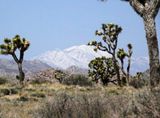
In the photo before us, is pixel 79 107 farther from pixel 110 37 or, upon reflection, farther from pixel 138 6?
pixel 110 37

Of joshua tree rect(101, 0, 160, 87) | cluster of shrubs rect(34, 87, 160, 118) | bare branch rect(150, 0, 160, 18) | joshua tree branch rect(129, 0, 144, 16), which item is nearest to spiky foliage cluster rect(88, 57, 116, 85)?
joshua tree branch rect(129, 0, 144, 16)

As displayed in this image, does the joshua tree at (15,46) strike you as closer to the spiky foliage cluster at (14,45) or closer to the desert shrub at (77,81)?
the spiky foliage cluster at (14,45)

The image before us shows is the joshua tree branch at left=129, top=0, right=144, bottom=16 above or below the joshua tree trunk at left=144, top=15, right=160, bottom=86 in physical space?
above

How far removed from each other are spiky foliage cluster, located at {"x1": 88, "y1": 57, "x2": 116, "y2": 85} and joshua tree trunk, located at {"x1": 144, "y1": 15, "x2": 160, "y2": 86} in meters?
33.5

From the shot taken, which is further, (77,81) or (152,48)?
(77,81)

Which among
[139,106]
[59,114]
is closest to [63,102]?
[59,114]

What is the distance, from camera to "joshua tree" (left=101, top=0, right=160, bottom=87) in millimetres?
14047

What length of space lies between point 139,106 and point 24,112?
6.81m

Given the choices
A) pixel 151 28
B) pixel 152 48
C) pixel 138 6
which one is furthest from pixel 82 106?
pixel 138 6

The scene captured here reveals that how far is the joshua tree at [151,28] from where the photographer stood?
46.1ft

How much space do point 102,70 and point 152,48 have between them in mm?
34106

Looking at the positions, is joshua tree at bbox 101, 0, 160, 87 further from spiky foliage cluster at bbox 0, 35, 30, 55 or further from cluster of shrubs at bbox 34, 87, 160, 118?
spiky foliage cluster at bbox 0, 35, 30, 55

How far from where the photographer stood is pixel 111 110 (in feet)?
24.7

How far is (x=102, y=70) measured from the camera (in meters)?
48.2
